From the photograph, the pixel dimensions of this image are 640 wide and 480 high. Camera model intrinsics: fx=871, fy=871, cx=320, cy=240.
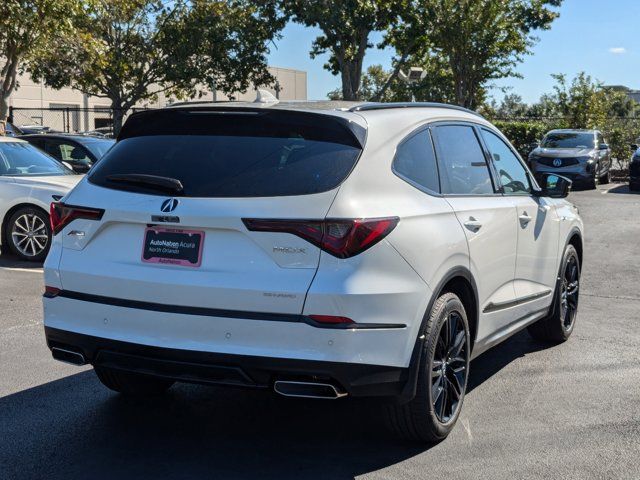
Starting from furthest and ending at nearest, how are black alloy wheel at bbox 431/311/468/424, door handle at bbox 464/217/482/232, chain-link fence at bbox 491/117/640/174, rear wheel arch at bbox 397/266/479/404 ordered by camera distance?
chain-link fence at bbox 491/117/640/174 → door handle at bbox 464/217/482/232 → black alloy wheel at bbox 431/311/468/424 → rear wheel arch at bbox 397/266/479/404

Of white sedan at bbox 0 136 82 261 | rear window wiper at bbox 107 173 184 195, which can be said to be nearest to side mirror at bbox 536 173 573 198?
rear window wiper at bbox 107 173 184 195

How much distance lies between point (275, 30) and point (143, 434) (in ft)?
99.0

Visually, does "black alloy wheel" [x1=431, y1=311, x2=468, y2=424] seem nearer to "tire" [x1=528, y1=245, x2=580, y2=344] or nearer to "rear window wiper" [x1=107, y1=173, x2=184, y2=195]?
"rear window wiper" [x1=107, y1=173, x2=184, y2=195]

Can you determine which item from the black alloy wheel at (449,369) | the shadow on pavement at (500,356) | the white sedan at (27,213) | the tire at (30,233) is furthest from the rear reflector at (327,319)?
the tire at (30,233)

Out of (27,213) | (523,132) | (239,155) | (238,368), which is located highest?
(523,132)

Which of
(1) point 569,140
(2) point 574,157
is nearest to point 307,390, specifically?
(2) point 574,157

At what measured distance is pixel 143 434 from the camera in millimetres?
4688

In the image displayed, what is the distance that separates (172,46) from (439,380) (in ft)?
107

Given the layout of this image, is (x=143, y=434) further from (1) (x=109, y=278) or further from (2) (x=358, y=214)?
(2) (x=358, y=214)

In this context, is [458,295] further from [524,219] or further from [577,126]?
[577,126]

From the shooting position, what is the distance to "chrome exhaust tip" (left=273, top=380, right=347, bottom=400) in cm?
392

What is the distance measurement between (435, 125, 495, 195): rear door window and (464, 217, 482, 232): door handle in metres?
0.18

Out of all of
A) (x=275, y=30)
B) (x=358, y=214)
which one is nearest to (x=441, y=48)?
(x=275, y=30)

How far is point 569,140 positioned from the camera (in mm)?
26562
